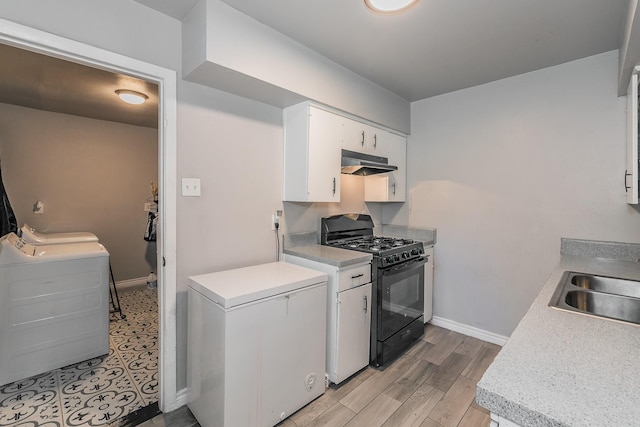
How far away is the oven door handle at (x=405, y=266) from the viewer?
2366mm

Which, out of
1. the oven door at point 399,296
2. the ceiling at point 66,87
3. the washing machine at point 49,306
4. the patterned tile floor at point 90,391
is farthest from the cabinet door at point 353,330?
the ceiling at point 66,87

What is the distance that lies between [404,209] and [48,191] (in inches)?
173

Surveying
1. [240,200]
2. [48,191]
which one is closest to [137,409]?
[240,200]

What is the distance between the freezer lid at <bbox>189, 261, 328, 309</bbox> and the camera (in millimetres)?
1567

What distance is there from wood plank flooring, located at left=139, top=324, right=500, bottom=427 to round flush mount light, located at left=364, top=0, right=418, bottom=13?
241 centimetres

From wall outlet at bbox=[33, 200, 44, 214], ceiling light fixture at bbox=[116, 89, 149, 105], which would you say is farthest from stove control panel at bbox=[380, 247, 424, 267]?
wall outlet at bbox=[33, 200, 44, 214]

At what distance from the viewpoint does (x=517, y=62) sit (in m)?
2.36

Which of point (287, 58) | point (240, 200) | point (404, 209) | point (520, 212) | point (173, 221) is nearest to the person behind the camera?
point (173, 221)

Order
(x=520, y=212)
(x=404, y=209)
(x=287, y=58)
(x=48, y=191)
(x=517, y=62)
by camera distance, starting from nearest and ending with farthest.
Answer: (x=287, y=58), (x=517, y=62), (x=520, y=212), (x=404, y=209), (x=48, y=191)

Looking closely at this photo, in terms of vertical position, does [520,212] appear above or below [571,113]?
below

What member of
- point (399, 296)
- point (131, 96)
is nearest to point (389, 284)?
point (399, 296)

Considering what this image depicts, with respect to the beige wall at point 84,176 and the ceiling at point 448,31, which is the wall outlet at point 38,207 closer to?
the beige wall at point 84,176

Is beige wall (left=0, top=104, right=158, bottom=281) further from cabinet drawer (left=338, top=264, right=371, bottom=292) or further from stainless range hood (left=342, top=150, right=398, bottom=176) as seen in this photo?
cabinet drawer (left=338, top=264, right=371, bottom=292)

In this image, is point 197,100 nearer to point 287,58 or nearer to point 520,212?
point 287,58
